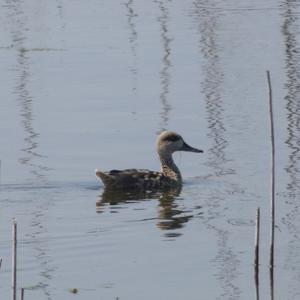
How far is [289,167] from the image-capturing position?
41.7 feet

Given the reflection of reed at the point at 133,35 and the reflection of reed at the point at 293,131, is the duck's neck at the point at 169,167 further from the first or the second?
the reflection of reed at the point at 133,35

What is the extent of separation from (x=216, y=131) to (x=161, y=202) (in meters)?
1.98

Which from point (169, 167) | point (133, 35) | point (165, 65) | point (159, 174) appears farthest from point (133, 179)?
point (133, 35)

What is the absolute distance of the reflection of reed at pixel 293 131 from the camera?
957 cm

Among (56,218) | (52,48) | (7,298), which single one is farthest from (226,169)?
(52,48)

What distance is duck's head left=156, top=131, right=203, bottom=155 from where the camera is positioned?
520 inches

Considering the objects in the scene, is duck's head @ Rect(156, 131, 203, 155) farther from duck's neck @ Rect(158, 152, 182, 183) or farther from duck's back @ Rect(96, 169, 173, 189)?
duck's back @ Rect(96, 169, 173, 189)

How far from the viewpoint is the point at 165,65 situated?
1758 centimetres

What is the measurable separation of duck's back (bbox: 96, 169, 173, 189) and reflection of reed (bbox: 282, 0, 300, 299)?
117 cm

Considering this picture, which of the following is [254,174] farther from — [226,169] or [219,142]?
[219,142]

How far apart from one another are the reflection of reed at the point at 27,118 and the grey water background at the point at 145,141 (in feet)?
0.08

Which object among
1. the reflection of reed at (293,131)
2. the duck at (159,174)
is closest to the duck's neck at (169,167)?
the duck at (159,174)

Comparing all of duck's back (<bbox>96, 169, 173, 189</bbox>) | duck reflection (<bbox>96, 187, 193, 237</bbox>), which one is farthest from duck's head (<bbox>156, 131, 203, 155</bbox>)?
duck reflection (<bbox>96, 187, 193, 237</bbox>)

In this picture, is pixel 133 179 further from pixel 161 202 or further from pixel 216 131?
pixel 216 131
